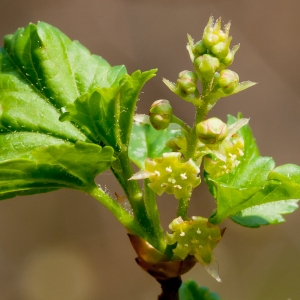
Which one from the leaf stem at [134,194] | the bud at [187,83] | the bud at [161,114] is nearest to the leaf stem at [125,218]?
the leaf stem at [134,194]

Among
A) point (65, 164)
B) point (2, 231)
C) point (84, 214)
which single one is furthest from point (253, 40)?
point (65, 164)

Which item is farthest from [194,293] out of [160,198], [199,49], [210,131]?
[160,198]

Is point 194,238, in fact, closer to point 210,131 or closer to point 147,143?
point 210,131

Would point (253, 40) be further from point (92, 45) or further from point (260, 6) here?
point (92, 45)

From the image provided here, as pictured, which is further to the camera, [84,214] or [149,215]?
[84,214]

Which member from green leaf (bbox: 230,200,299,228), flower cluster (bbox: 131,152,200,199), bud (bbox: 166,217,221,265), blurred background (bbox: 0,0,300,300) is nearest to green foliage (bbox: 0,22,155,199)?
flower cluster (bbox: 131,152,200,199)

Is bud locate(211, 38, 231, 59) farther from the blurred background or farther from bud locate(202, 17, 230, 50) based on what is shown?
the blurred background
